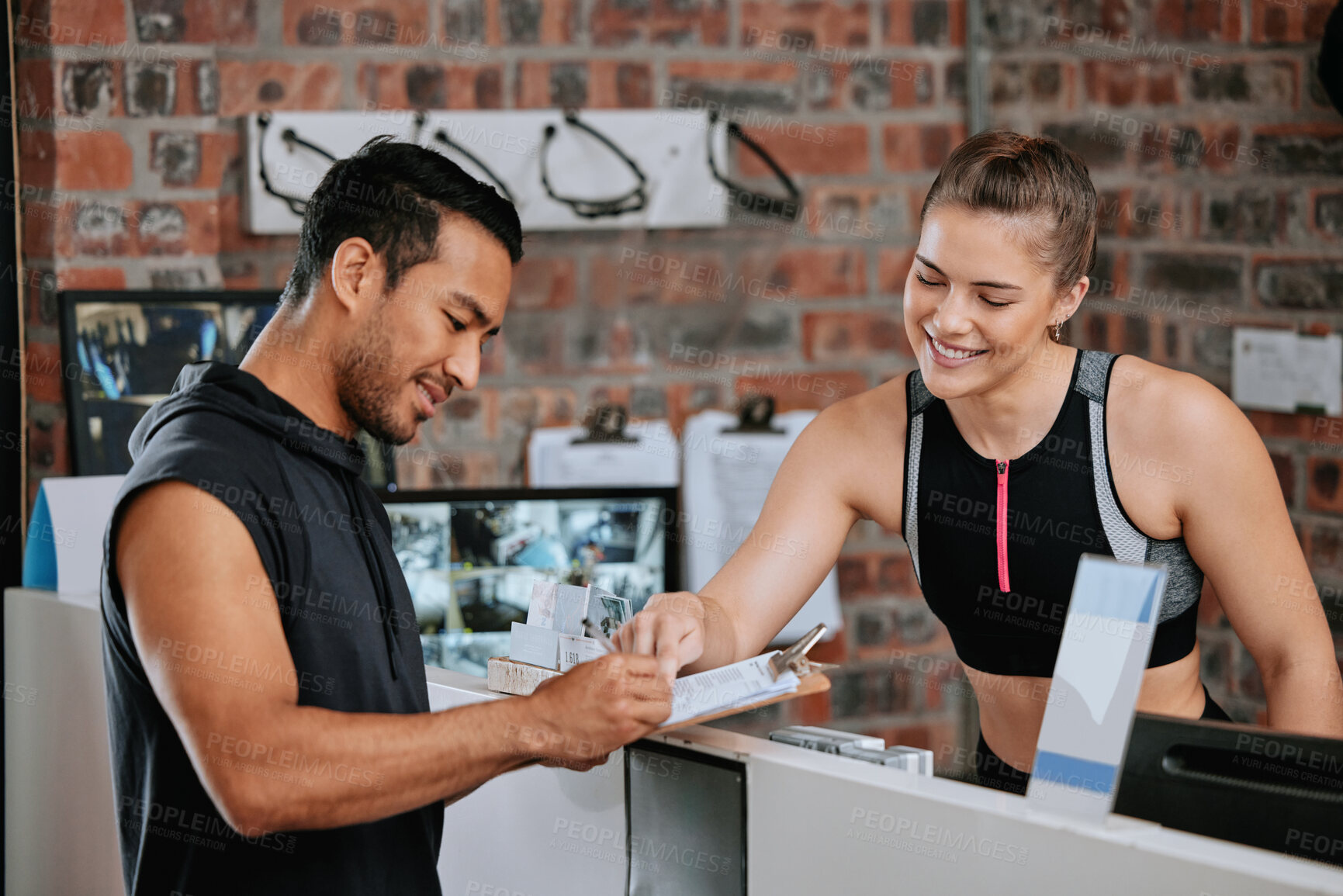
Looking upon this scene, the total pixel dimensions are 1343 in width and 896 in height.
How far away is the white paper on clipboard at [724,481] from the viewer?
7.50 feet

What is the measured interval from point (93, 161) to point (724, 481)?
1.16m

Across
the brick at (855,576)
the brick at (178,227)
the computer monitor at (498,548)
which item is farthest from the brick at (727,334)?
the brick at (178,227)

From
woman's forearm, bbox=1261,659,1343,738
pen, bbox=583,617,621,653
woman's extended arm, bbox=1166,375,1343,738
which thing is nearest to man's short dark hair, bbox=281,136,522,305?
pen, bbox=583,617,621,653

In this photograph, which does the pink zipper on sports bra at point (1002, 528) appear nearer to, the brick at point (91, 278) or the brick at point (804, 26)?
the brick at point (804, 26)

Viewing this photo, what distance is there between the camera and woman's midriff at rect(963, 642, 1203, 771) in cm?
143

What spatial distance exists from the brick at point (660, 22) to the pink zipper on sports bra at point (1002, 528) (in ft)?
3.87

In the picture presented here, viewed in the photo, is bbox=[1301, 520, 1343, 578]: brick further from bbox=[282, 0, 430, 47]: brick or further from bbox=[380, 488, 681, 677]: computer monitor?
bbox=[282, 0, 430, 47]: brick

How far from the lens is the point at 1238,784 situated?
2.70 ft

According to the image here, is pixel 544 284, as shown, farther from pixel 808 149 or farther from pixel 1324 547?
pixel 1324 547

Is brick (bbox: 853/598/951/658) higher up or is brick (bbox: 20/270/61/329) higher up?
brick (bbox: 20/270/61/329)

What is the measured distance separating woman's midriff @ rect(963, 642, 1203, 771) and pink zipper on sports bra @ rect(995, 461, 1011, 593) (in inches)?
4.7

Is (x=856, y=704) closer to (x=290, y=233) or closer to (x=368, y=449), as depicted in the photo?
(x=368, y=449)

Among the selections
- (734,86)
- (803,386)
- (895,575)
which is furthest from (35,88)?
(895,575)

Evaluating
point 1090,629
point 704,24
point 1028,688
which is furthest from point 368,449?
point 1090,629
